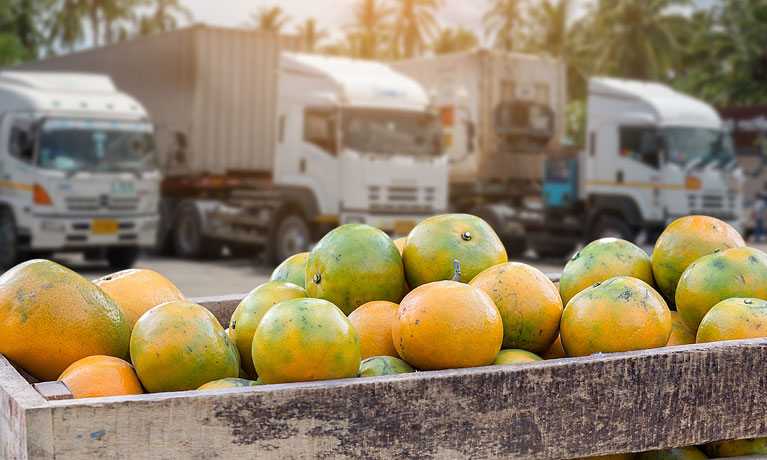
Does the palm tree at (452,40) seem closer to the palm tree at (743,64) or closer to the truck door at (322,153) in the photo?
the palm tree at (743,64)

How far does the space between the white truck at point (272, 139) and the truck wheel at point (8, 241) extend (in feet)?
11.4

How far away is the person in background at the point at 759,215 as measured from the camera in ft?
73.9

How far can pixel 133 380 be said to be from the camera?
2.18 metres

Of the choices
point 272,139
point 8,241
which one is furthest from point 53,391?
point 272,139

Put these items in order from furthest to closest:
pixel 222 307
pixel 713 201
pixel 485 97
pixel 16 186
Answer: pixel 485 97 → pixel 713 201 → pixel 16 186 → pixel 222 307

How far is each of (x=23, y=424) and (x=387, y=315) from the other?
1.01 metres

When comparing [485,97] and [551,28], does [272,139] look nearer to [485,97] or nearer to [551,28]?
[485,97]

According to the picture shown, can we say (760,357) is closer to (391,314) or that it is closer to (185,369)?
(391,314)

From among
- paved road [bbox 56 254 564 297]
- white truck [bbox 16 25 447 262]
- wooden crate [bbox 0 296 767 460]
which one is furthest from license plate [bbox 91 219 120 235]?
wooden crate [bbox 0 296 767 460]

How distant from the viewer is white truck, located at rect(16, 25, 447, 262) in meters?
13.3

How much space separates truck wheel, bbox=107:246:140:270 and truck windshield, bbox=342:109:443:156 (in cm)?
448

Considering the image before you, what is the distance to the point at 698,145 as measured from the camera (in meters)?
14.7

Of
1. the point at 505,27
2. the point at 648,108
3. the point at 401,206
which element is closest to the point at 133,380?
the point at 401,206

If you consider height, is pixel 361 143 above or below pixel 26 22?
below
